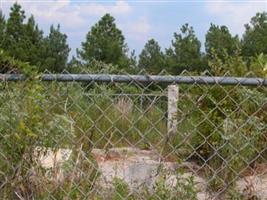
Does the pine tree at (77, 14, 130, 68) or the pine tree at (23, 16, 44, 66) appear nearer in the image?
the pine tree at (23, 16, 44, 66)

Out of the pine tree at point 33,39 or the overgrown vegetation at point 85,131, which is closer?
the overgrown vegetation at point 85,131

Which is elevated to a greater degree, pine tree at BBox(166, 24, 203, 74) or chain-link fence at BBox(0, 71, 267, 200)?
pine tree at BBox(166, 24, 203, 74)

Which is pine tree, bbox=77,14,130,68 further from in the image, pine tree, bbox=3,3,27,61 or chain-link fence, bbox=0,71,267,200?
chain-link fence, bbox=0,71,267,200

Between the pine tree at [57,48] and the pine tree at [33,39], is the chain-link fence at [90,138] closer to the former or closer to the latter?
the pine tree at [33,39]

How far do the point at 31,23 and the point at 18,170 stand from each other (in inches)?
388

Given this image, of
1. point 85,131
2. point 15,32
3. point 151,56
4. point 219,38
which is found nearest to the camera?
point 85,131

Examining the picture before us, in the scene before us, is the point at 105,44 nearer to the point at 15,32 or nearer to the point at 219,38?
the point at 15,32

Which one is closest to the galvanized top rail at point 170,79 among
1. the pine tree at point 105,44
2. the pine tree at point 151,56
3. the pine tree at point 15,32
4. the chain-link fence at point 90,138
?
the chain-link fence at point 90,138

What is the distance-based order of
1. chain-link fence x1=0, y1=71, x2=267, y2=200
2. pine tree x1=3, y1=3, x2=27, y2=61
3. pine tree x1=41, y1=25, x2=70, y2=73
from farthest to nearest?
pine tree x1=41, y1=25, x2=70, y2=73 < pine tree x1=3, y1=3, x2=27, y2=61 < chain-link fence x1=0, y1=71, x2=267, y2=200

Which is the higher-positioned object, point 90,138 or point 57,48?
point 57,48

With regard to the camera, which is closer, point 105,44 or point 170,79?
point 170,79

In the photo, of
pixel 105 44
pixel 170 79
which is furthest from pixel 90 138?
pixel 105 44

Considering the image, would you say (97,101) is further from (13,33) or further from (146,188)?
(13,33)

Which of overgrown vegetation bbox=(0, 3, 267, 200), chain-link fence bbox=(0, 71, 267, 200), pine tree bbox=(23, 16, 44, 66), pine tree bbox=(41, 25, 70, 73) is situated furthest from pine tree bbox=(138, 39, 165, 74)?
chain-link fence bbox=(0, 71, 267, 200)
